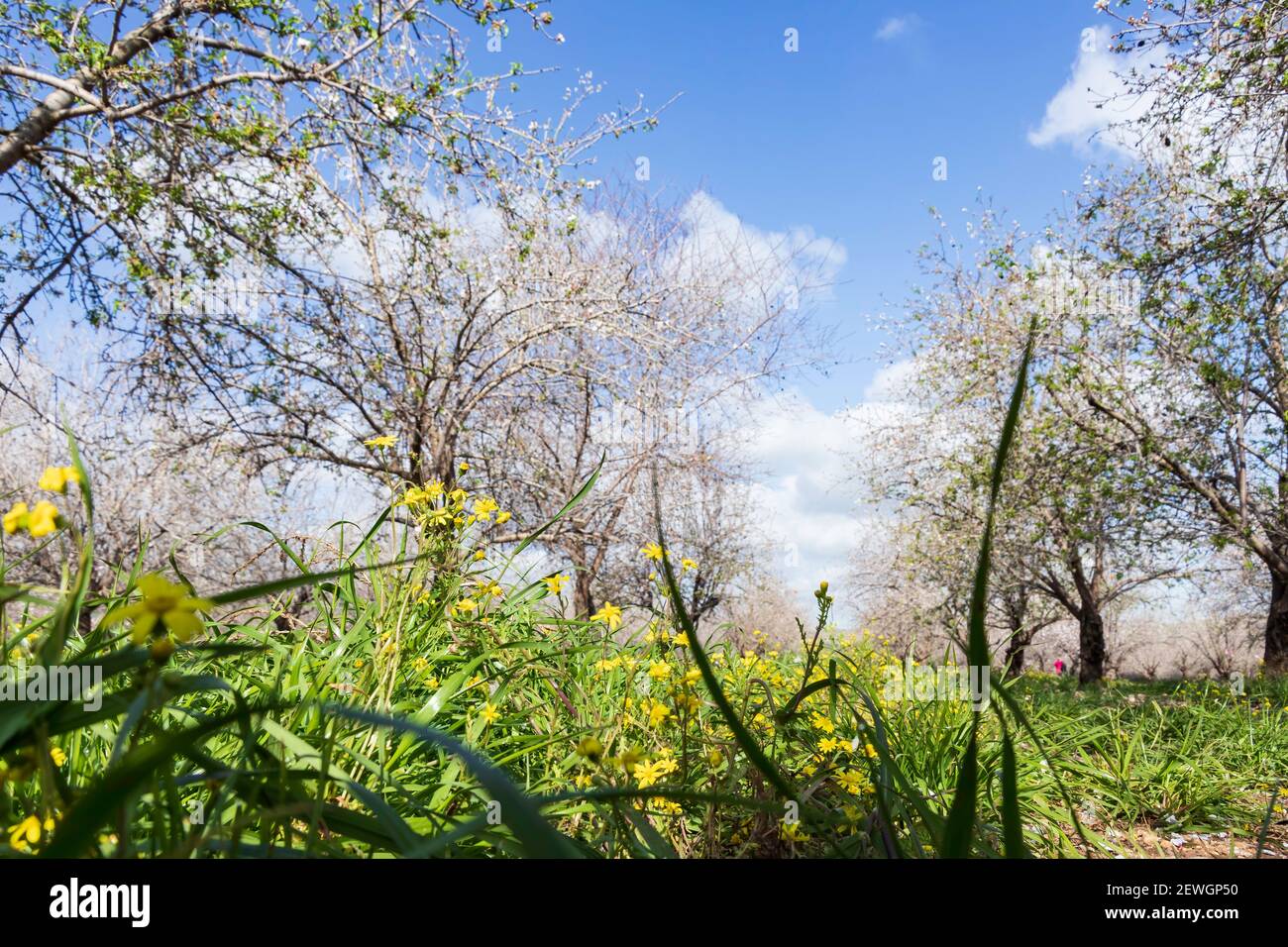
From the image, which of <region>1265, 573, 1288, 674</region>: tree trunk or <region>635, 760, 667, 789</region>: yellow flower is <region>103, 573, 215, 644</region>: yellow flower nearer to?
<region>635, 760, 667, 789</region>: yellow flower

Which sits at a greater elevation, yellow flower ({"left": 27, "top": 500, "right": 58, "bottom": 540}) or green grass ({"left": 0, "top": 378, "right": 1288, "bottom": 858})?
yellow flower ({"left": 27, "top": 500, "right": 58, "bottom": 540})

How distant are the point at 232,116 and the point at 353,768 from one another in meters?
6.39

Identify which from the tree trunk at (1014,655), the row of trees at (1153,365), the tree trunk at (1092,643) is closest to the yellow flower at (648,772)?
the tree trunk at (1014,655)


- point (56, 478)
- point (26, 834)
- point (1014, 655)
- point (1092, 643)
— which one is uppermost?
point (56, 478)

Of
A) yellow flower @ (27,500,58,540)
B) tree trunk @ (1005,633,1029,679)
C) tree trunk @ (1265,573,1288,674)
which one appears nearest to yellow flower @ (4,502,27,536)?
yellow flower @ (27,500,58,540)

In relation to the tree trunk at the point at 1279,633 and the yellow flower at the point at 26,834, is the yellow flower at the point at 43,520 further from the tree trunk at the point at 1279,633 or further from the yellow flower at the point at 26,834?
the tree trunk at the point at 1279,633

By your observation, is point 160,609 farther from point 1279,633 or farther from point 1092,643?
point 1092,643

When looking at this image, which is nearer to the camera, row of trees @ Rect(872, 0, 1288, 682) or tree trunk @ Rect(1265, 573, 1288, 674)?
row of trees @ Rect(872, 0, 1288, 682)

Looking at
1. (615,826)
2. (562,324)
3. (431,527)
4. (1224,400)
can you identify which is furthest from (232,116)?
(1224,400)

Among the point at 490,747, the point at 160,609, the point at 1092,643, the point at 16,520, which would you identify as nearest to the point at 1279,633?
the point at 1092,643

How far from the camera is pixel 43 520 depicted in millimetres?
719

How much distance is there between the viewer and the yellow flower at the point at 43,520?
0.70 meters

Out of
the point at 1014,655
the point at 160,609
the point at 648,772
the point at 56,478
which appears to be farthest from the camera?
the point at 1014,655

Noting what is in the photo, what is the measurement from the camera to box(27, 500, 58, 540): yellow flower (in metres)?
0.70
